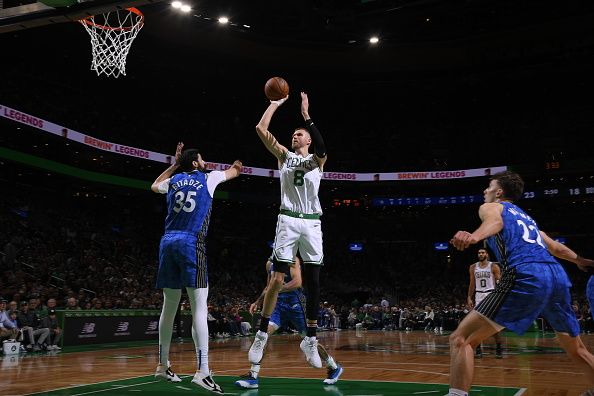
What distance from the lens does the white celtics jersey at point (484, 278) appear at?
10.5 metres

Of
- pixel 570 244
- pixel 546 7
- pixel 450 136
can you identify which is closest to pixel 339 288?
pixel 450 136

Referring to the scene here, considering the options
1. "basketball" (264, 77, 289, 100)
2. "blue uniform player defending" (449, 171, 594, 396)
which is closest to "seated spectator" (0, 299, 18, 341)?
"basketball" (264, 77, 289, 100)

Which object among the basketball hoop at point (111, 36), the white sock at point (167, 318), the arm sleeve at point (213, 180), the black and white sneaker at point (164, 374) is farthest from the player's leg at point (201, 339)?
the basketball hoop at point (111, 36)

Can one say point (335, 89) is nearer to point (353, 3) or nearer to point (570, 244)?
point (570, 244)

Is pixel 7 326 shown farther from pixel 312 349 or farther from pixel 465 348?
pixel 465 348

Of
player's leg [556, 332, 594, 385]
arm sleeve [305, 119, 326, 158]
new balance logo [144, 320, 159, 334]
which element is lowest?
new balance logo [144, 320, 159, 334]

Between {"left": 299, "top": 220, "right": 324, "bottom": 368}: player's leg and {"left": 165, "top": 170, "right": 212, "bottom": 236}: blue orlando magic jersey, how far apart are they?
3.71ft

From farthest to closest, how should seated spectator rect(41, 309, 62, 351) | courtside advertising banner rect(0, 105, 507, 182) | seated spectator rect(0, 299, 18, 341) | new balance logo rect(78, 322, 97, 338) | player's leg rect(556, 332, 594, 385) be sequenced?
courtside advertising banner rect(0, 105, 507, 182) < new balance logo rect(78, 322, 97, 338) < seated spectator rect(41, 309, 62, 351) < seated spectator rect(0, 299, 18, 341) < player's leg rect(556, 332, 594, 385)

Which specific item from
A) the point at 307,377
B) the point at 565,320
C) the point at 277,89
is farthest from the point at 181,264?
the point at 565,320

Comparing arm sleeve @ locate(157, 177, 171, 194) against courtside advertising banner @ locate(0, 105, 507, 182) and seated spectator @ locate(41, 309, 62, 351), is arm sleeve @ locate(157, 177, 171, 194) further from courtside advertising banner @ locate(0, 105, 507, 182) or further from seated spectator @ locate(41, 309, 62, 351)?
courtside advertising banner @ locate(0, 105, 507, 182)

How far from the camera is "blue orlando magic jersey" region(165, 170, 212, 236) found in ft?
18.3

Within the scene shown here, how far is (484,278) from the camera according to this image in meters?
10.6

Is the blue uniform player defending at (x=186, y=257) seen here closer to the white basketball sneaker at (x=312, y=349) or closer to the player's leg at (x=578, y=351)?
the white basketball sneaker at (x=312, y=349)

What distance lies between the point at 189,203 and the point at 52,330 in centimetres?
1047
